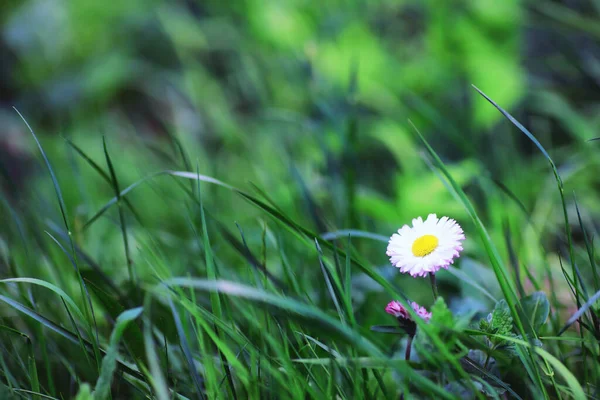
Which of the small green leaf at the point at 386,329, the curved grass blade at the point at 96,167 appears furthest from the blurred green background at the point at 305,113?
the small green leaf at the point at 386,329

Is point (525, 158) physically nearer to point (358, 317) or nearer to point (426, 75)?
point (426, 75)

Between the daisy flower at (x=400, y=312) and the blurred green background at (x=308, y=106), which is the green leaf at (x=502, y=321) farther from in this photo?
the blurred green background at (x=308, y=106)

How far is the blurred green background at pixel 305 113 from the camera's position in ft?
3.65

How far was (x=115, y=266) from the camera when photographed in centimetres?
105

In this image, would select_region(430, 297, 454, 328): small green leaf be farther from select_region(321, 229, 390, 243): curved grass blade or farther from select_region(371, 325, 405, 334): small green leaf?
select_region(321, 229, 390, 243): curved grass blade

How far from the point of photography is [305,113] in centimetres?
175

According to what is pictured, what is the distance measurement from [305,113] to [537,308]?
1241 mm

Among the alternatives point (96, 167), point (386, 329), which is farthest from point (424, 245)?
point (96, 167)

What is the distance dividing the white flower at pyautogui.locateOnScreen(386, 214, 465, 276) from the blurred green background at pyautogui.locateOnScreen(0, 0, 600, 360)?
0.27m

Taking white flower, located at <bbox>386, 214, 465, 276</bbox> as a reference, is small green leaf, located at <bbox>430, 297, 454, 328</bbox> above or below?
below

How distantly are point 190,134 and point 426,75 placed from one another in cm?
84

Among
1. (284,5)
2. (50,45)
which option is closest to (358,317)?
(284,5)

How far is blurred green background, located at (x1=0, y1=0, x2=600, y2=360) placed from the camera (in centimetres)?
111

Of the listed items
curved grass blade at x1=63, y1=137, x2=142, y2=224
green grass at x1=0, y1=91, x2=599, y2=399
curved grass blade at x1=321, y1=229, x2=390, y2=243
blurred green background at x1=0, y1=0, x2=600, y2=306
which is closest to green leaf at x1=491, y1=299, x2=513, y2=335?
green grass at x1=0, y1=91, x2=599, y2=399
